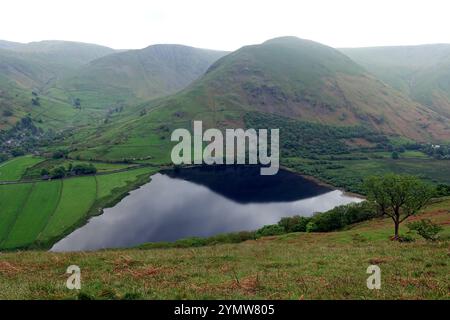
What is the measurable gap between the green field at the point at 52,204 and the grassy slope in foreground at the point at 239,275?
89.0 m

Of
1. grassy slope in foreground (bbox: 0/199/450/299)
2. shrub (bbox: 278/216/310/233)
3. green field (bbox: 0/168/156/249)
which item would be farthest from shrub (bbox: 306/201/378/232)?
green field (bbox: 0/168/156/249)

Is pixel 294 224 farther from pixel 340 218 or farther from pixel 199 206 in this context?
pixel 199 206

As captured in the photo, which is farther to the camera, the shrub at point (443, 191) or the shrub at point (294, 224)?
the shrub at point (443, 191)

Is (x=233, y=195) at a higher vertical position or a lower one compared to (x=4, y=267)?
lower

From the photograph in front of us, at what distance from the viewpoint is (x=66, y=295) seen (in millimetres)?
16281

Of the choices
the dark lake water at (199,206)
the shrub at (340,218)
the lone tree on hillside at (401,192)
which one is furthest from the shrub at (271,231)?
the lone tree on hillside at (401,192)

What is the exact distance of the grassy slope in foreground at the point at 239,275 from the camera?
1644cm

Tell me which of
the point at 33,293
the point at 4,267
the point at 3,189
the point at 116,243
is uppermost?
the point at 33,293

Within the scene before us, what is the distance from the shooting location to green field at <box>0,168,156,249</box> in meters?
109

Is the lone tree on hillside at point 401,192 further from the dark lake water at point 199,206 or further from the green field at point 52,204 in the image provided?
the green field at point 52,204

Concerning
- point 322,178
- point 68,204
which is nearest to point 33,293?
point 68,204

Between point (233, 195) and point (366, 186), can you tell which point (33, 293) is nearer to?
point (366, 186)

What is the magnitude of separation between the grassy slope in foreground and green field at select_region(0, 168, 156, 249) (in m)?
89.0
